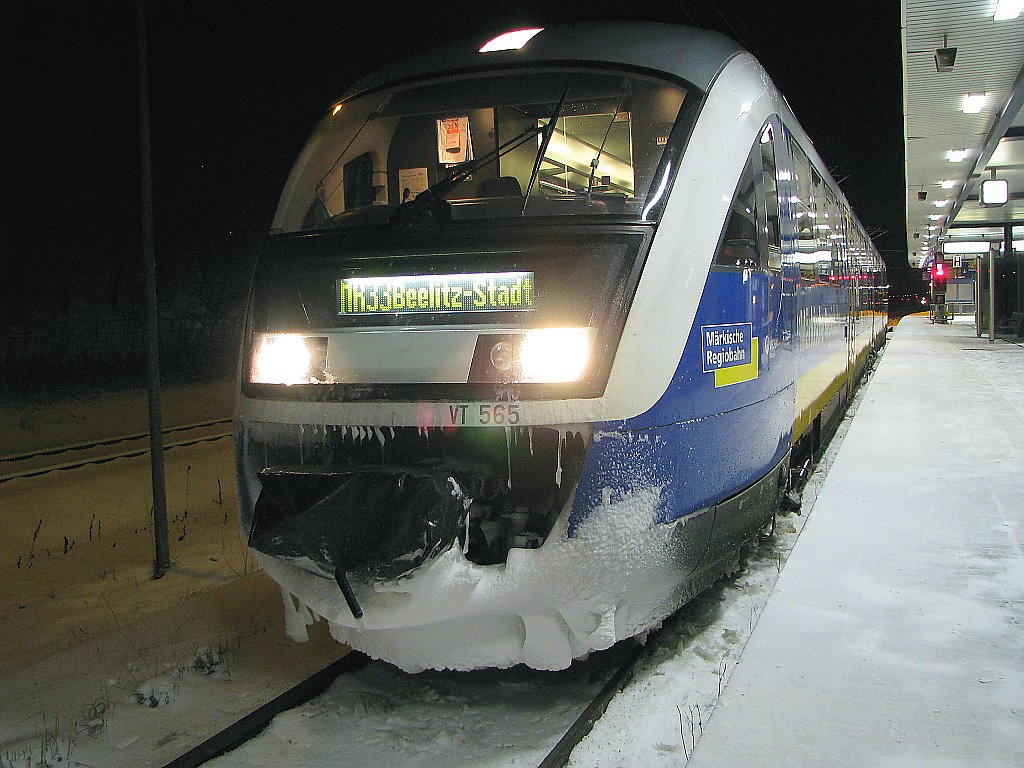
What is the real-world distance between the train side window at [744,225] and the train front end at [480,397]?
1.26ft

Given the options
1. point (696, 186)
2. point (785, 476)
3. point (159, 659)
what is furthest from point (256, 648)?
point (785, 476)

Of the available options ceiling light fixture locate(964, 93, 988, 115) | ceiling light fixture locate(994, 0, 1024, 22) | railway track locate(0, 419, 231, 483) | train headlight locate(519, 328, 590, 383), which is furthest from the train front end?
ceiling light fixture locate(964, 93, 988, 115)

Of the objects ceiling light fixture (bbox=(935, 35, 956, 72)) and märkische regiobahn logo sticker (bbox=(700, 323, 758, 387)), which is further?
ceiling light fixture (bbox=(935, 35, 956, 72))

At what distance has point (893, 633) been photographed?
446cm

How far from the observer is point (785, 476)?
6125mm

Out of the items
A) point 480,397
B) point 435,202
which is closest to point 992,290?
point 435,202

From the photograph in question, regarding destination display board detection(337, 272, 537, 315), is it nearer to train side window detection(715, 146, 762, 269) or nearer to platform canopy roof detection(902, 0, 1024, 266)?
train side window detection(715, 146, 762, 269)

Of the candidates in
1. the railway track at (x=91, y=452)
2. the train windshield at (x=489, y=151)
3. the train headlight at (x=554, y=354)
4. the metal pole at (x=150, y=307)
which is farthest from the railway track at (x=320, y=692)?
the railway track at (x=91, y=452)

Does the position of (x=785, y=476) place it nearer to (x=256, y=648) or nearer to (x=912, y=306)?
(x=256, y=648)

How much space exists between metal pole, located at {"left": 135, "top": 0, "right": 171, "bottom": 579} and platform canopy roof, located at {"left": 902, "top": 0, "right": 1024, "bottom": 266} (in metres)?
8.37

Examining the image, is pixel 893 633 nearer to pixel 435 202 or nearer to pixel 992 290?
pixel 435 202

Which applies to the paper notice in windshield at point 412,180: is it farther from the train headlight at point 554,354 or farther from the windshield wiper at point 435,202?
the train headlight at point 554,354

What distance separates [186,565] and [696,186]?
14.2 feet

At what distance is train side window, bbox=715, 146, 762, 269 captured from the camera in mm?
4207
